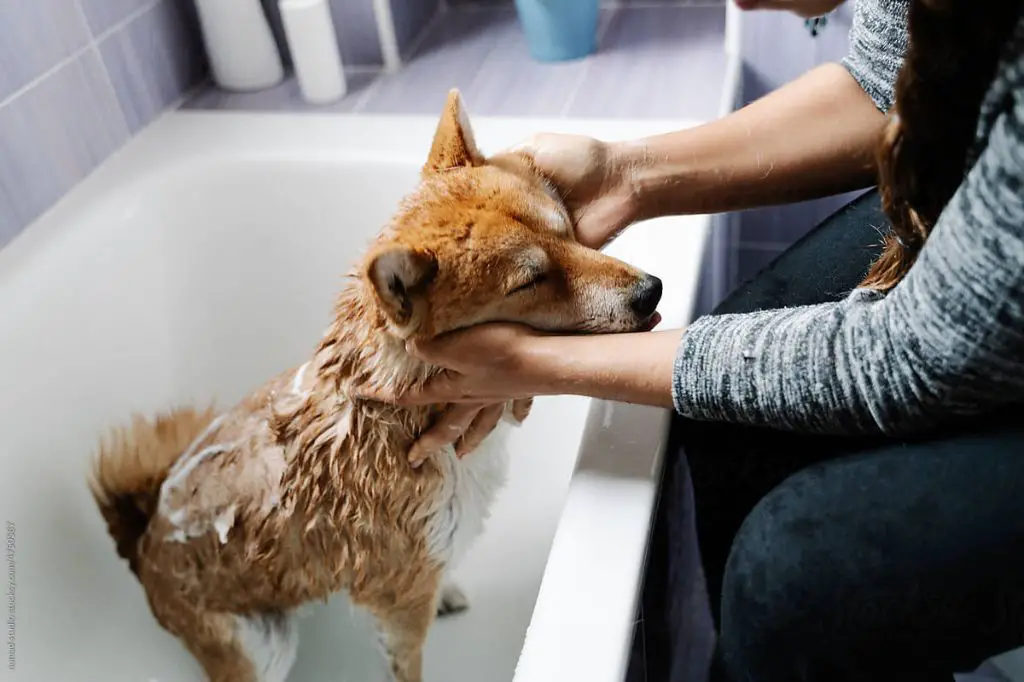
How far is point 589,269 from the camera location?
95cm

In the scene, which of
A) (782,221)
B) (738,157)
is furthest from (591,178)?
(782,221)

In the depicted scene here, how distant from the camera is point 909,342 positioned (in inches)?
27.7

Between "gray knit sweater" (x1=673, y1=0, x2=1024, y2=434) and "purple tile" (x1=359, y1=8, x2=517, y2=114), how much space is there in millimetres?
993

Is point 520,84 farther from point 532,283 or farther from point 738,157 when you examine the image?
point 532,283

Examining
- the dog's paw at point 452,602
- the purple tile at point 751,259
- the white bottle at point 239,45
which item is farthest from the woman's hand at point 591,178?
the white bottle at point 239,45

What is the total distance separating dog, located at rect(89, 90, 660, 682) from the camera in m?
0.90

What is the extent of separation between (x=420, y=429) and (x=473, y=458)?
0.37 feet

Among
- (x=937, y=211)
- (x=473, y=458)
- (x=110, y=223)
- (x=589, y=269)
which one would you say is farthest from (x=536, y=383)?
(x=110, y=223)

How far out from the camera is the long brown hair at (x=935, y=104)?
62 cm

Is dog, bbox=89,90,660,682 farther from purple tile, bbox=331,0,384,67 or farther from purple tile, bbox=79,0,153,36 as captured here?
purple tile, bbox=331,0,384,67

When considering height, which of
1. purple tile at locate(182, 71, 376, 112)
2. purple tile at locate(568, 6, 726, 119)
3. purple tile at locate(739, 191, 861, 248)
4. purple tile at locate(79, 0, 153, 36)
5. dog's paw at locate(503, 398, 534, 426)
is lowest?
purple tile at locate(739, 191, 861, 248)

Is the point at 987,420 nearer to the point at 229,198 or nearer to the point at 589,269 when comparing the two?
the point at 589,269

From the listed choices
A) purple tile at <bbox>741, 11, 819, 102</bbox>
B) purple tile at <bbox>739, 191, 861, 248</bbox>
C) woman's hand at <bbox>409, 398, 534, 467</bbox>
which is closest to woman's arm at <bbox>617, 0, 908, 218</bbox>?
woman's hand at <bbox>409, 398, 534, 467</bbox>

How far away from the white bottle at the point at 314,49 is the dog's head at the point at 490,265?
80 cm
